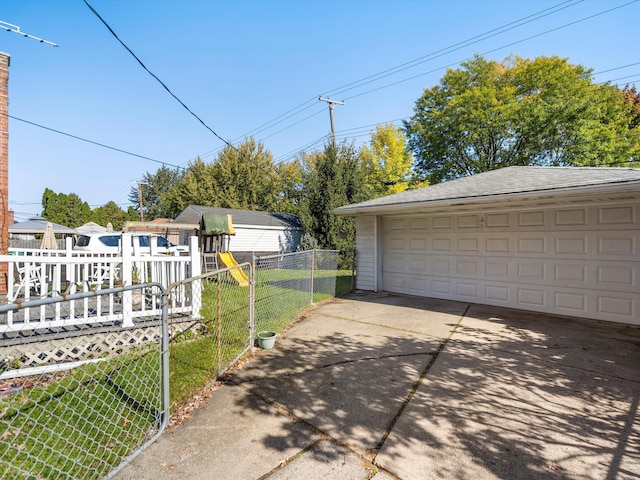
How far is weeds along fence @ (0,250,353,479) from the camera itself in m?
2.32

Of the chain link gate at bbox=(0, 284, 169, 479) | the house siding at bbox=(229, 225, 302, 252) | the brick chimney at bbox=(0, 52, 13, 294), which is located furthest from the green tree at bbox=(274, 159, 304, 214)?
the chain link gate at bbox=(0, 284, 169, 479)

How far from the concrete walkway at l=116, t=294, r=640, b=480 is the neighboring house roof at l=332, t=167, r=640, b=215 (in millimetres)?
2516

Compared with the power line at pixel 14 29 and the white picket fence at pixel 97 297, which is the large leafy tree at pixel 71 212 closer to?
the power line at pixel 14 29

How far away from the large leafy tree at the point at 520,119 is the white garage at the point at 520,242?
11612mm

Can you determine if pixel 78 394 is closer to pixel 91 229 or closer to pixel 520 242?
pixel 520 242

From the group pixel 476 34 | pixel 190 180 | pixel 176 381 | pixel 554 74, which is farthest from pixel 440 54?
pixel 190 180

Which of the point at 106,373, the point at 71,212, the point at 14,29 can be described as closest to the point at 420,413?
the point at 106,373

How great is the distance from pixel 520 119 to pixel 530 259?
15.0 meters

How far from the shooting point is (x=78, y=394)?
3297 millimetres

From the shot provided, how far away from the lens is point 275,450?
93.0 inches

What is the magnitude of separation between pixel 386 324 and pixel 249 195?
986 inches

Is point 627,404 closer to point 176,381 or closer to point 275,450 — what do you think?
point 275,450

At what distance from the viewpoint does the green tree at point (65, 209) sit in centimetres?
3719

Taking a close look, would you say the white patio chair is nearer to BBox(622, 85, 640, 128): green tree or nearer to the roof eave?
the roof eave
